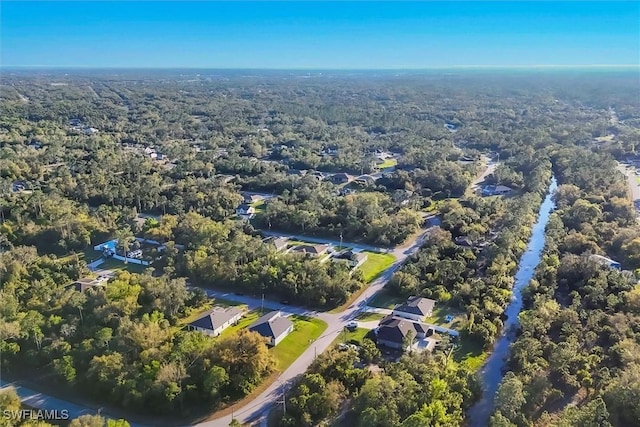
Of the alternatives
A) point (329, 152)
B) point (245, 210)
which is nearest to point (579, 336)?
point (245, 210)

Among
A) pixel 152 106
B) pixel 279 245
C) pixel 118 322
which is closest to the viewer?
pixel 118 322

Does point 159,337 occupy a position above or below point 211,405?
above

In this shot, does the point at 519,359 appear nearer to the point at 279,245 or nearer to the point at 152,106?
the point at 279,245

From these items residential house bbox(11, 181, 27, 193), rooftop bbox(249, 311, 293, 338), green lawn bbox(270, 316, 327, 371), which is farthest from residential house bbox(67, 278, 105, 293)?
residential house bbox(11, 181, 27, 193)

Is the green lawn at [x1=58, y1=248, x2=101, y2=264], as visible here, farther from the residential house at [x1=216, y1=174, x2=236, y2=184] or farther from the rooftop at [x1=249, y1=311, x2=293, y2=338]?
the residential house at [x1=216, y1=174, x2=236, y2=184]

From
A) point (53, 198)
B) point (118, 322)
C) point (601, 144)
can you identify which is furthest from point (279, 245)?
point (601, 144)

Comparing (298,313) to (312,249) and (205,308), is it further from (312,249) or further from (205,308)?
(312,249)

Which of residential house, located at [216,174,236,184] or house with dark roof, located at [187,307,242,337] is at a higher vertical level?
residential house, located at [216,174,236,184]
